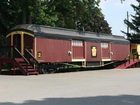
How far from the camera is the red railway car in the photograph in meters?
33.8

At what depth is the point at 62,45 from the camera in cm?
3656

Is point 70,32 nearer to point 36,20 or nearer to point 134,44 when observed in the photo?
point 36,20

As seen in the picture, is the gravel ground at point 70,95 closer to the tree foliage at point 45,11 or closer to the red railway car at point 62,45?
the red railway car at point 62,45

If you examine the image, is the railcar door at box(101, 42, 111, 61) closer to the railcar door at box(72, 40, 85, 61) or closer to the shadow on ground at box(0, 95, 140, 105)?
the railcar door at box(72, 40, 85, 61)

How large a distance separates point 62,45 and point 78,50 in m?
2.74

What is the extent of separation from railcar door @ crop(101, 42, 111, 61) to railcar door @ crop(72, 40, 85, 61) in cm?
413

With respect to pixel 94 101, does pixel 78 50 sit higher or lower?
higher

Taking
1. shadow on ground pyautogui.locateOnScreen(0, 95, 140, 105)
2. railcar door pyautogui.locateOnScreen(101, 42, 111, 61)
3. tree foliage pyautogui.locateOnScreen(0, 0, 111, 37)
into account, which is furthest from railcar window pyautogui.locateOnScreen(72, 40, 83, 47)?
shadow on ground pyautogui.locateOnScreen(0, 95, 140, 105)

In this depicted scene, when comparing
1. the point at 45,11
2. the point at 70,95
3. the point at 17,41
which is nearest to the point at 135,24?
the point at 45,11

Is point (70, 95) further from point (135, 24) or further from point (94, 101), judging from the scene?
point (135, 24)

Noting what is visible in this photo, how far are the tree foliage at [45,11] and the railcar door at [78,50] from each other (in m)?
5.34

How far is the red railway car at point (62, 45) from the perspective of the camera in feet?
111

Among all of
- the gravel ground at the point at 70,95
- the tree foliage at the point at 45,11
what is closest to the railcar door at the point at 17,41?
the tree foliage at the point at 45,11

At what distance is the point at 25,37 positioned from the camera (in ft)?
111
